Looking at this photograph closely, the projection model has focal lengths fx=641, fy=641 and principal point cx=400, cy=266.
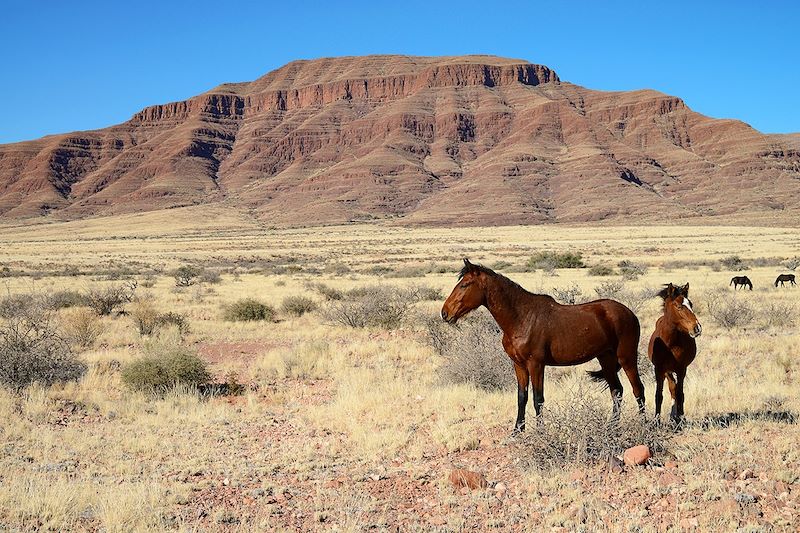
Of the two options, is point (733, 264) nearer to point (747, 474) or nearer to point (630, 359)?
point (630, 359)

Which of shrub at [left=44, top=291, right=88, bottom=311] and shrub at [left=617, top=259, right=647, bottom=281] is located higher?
shrub at [left=44, top=291, right=88, bottom=311]

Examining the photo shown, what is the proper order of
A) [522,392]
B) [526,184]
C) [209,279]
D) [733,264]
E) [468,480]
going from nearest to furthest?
[468,480] < [522,392] < [209,279] < [733,264] < [526,184]

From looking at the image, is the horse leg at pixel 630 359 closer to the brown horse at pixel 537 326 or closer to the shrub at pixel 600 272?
the brown horse at pixel 537 326

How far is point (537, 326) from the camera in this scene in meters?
6.75

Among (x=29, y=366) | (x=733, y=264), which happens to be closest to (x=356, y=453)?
(x=29, y=366)

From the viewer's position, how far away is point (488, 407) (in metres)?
8.71

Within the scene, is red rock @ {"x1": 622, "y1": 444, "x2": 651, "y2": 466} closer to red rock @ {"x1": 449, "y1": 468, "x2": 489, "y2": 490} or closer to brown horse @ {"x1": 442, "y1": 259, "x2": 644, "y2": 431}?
brown horse @ {"x1": 442, "y1": 259, "x2": 644, "y2": 431}

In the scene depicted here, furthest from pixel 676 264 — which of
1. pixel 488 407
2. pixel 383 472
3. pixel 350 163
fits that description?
pixel 350 163

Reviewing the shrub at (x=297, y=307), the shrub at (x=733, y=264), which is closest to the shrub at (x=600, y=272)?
the shrub at (x=733, y=264)

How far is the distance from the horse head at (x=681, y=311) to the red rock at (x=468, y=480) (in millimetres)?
2814

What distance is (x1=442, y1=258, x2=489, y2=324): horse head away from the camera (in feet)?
22.1

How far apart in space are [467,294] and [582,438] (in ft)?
5.98

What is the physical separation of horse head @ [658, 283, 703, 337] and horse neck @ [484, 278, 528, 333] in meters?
1.78

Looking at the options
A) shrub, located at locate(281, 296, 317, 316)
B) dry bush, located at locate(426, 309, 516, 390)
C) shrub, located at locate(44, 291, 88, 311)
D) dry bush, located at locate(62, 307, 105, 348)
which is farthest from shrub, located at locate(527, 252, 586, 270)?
dry bush, located at locate(426, 309, 516, 390)
